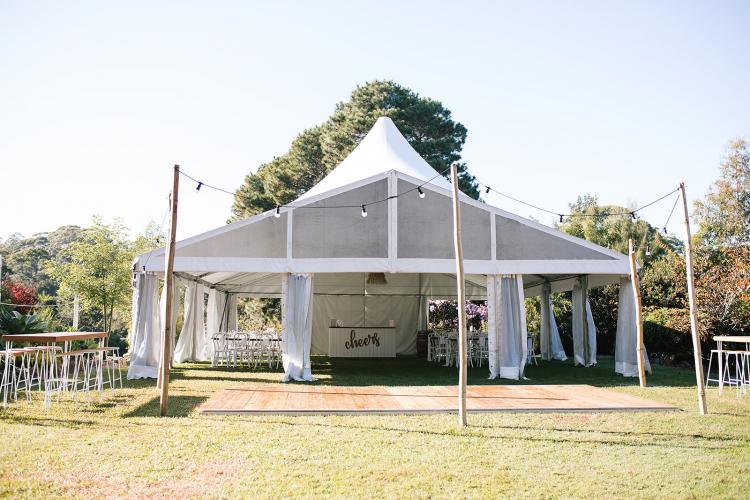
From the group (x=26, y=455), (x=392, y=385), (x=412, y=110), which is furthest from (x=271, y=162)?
(x=26, y=455)

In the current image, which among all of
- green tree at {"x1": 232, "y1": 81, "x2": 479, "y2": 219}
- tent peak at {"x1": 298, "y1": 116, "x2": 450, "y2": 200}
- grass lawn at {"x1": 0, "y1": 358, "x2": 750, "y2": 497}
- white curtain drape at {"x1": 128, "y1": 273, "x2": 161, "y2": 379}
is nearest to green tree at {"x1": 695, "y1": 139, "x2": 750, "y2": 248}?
green tree at {"x1": 232, "y1": 81, "x2": 479, "y2": 219}

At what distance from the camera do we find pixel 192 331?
13.3 metres

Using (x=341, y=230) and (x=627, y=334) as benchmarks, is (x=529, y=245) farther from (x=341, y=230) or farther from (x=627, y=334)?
(x=341, y=230)

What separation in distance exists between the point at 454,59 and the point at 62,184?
14.4 meters

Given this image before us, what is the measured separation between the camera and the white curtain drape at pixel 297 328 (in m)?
9.27

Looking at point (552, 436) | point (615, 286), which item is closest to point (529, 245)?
point (552, 436)

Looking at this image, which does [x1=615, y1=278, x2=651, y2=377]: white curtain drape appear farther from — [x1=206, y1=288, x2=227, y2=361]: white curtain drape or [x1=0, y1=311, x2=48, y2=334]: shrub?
[x1=0, y1=311, x2=48, y2=334]: shrub

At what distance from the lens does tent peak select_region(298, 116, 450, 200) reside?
36.5ft

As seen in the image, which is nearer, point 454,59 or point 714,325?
point 454,59

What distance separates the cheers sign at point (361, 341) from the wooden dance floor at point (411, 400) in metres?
6.96

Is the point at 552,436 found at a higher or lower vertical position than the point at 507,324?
lower

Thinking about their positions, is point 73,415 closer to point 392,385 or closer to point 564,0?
point 392,385

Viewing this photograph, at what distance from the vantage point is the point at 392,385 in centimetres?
872

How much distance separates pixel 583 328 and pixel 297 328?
700 centimetres
